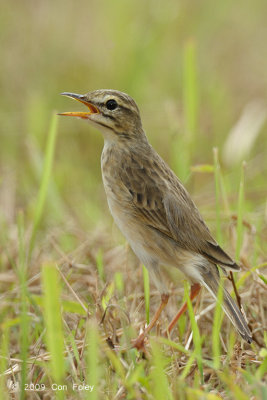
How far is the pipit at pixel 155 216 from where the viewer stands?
420 cm

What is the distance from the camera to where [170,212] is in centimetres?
425

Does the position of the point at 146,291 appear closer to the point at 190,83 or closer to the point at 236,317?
the point at 236,317

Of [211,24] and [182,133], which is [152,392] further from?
[211,24]

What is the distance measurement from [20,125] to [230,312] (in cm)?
557

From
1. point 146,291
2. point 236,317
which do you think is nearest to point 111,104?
point 146,291

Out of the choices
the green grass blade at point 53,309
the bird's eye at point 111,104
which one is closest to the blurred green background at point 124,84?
the bird's eye at point 111,104

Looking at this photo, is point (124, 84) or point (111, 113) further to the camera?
point (124, 84)

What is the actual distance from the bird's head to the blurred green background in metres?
1.60

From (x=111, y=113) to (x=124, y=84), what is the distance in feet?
14.9

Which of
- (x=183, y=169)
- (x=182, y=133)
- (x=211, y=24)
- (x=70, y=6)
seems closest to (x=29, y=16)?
(x=70, y=6)

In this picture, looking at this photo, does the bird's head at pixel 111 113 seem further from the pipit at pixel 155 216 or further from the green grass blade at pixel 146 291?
the green grass blade at pixel 146 291

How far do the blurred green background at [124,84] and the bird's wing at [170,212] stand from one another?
181 centimetres

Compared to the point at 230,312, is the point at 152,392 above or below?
below

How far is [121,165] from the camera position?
14.7ft
